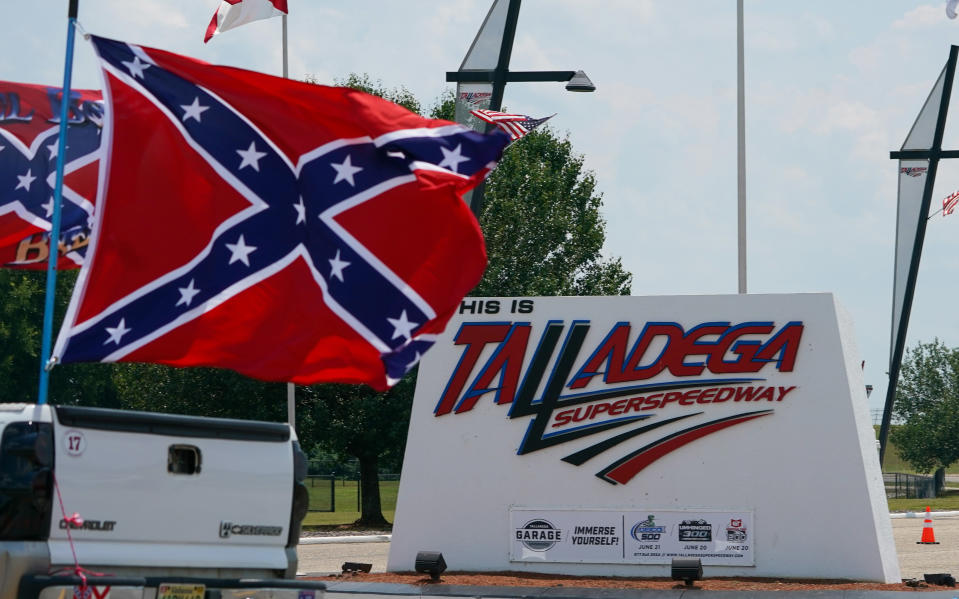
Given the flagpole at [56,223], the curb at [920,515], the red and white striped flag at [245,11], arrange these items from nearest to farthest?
1. the flagpole at [56,223]
2. the red and white striped flag at [245,11]
3. the curb at [920,515]

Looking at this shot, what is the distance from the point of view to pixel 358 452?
36.7m

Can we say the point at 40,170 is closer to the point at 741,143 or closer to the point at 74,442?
the point at 74,442

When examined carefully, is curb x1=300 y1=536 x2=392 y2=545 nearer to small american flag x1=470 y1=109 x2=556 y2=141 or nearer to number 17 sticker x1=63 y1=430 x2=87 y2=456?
small american flag x1=470 y1=109 x2=556 y2=141

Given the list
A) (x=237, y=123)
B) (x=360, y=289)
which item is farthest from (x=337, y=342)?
(x=237, y=123)

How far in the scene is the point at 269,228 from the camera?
880 cm

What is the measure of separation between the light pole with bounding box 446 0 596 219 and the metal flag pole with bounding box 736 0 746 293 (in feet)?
11.1

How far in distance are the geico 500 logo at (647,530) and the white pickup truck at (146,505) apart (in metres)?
9.55

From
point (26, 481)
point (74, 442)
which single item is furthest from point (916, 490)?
point (26, 481)

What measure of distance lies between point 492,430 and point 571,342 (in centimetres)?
160

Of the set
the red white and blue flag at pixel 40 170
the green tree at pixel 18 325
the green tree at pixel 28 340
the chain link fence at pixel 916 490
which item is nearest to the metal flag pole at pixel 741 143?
the red white and blue flag at pixel 40 170

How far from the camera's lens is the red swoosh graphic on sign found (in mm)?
17828

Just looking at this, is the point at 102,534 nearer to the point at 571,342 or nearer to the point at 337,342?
the point at 337,342

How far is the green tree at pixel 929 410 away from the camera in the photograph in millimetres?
81500

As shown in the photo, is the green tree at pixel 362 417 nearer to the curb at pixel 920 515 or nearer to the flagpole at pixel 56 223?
the curb at pixel 920 515
